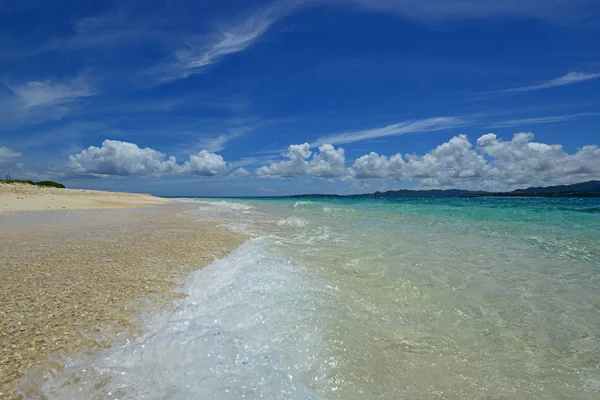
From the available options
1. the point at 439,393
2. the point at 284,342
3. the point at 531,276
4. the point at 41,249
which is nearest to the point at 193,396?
the point at 284,342

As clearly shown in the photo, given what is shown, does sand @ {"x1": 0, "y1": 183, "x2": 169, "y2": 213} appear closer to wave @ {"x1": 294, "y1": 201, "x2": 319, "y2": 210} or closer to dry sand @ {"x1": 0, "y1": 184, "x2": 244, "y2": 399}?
dry sand @ {"x1": 0, "y1": 184, "x2": 244, "y2": 399}

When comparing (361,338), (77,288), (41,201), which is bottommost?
(361,338)

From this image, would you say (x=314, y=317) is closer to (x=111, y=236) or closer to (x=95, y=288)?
(x=95, y=288)

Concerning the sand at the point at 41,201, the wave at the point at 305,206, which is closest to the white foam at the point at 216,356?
the sand at the point at 41,201

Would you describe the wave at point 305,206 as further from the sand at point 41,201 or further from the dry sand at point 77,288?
the dry sand at point 77,288

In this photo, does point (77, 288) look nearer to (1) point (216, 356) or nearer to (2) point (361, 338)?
(1) point (216, 356)

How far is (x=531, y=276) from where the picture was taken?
694 cm

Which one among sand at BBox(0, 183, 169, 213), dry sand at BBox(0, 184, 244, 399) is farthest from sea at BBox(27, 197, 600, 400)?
sand at BBox(0, 183, 169, 213)

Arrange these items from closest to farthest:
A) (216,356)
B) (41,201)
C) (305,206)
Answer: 1. (216,356)
2. (41,201)
3. (305,206)

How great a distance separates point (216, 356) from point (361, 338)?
169 cm

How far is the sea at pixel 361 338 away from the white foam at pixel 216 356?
0.01 meters

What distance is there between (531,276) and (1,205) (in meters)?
29.8

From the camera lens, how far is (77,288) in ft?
17.2

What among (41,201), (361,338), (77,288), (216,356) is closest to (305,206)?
(41,201)
